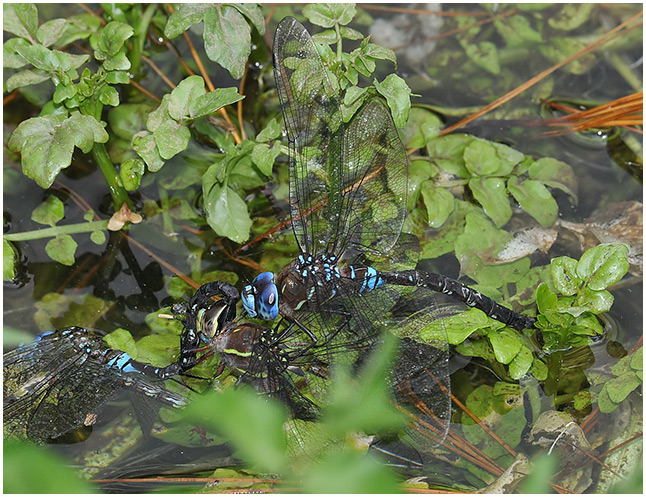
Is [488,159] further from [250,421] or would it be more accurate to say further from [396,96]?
[250,421]

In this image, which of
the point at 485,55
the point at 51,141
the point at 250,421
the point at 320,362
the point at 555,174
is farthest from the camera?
the point at 485,55

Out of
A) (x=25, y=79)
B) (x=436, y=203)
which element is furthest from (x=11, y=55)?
(x=436, y=203)

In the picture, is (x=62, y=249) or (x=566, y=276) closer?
(x=566, y=276)

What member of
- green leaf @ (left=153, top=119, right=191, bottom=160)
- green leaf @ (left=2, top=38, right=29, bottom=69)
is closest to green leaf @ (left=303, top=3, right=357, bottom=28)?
green leaf @ (left=153, top=119, right=191, bottom=160)

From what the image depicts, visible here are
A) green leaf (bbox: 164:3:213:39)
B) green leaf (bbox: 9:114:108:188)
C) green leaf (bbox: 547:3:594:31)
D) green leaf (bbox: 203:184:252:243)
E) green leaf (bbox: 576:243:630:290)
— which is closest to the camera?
green leaf (bbox: 9:114:108:188)

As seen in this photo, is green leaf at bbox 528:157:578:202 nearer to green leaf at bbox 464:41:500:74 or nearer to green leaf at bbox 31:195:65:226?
green leaf at bbox 464:41:500:74

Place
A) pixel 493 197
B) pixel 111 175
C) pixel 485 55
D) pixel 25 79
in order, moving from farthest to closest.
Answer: pixel 485 55 < pixel 493 197 < pixel 111 175 < pixel 25 79

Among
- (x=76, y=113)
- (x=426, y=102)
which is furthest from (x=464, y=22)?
(x=76, y=113)
